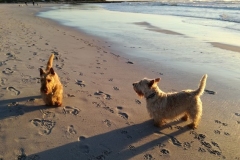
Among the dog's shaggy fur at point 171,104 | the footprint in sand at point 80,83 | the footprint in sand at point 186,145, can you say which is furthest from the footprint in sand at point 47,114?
the footprint in sand at point 186,145

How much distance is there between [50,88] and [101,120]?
1.31 metres

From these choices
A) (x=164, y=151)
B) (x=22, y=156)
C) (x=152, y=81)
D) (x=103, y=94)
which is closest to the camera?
(x=22, y=156)

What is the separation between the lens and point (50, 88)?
193 inches

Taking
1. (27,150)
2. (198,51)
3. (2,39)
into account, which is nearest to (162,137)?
(27,150)

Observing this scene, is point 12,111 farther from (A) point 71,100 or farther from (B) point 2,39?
(B) point 2,39

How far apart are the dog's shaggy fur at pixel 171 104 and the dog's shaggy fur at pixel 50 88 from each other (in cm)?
191

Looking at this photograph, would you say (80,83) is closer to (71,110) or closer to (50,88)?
(71,110)

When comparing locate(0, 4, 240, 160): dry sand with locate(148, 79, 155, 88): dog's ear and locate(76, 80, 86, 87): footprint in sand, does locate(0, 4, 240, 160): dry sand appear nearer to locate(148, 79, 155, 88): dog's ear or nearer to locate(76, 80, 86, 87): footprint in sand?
locate(76, 80, 86, 87): footprint in sand

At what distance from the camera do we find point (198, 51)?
10188 mm

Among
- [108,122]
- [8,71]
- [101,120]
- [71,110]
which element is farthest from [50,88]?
[8,71]

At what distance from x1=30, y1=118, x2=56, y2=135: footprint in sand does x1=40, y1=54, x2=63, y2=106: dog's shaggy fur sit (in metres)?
0.59

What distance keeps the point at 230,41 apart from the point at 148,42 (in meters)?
4.43

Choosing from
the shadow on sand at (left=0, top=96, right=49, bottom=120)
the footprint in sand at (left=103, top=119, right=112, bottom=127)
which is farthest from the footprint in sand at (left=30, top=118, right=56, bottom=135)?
the footprint in sand at (left=103, top=119, right=112, bottom=127)

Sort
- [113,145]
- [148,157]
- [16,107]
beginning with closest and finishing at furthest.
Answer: [148,157] → [113,145] → [16,107]
